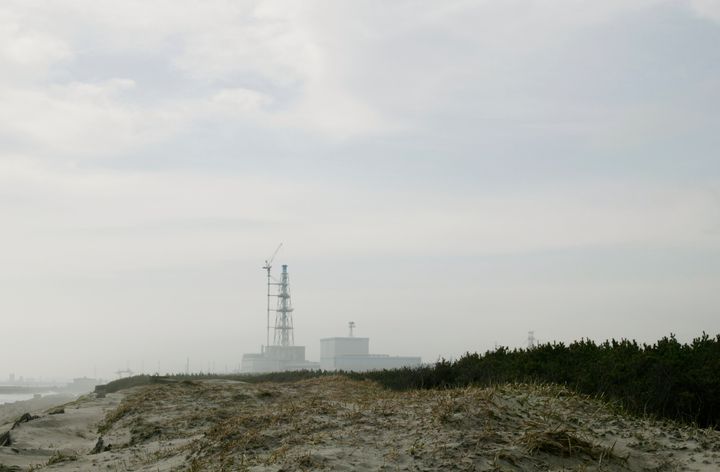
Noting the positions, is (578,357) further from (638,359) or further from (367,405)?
(367,405)

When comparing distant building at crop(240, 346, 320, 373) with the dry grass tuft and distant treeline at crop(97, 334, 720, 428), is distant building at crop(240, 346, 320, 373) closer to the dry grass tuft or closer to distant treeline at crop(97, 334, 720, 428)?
distant treeline at crop(97, 334, 720, 428)

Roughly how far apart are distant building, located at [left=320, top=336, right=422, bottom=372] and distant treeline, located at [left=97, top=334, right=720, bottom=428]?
2647 inches

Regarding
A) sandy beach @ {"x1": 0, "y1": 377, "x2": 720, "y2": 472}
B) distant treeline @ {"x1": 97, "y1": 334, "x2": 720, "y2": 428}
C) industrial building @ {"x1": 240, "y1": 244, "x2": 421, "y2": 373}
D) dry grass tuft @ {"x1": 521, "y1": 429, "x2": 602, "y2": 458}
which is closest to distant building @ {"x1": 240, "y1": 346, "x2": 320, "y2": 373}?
industrial building @ {"x1": 240, "y1": 244, "x2": 421, "y2": 373}

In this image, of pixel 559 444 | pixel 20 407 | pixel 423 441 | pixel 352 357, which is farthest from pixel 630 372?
pixel 352 357

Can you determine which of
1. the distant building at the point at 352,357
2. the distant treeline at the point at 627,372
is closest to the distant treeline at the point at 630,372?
the distant treeline at the point at 627,372

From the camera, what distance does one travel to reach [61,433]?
1512 cm

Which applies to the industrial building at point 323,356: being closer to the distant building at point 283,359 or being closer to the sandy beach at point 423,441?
the distant building at point 283,359

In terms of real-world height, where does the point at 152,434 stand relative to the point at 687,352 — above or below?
below

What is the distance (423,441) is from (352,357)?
7813 centimetres

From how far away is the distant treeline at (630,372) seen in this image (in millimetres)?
11430

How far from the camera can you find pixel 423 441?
8.75m

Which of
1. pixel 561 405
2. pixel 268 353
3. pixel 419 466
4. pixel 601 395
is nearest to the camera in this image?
pixel 419 466

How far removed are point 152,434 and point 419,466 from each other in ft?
20.4

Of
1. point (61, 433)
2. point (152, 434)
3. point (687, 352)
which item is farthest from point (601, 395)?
point (61, 433)
